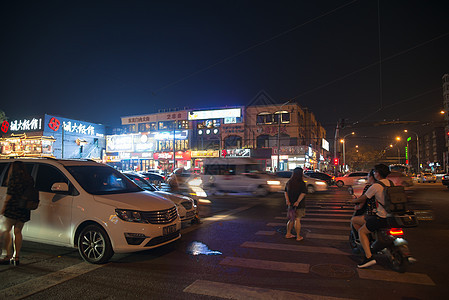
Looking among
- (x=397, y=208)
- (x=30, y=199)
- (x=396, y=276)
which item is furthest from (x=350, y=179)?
(x=30, y=199)

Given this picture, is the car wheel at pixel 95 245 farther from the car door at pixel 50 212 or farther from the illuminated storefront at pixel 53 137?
the illuminated storefront at pixel 53 137

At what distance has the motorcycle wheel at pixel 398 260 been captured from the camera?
4.79m

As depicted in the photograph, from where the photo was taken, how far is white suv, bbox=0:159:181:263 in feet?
17.1

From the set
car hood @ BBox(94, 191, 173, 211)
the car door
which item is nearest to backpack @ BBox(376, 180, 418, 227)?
car hood @ BBox(94, 191, 173, 211)

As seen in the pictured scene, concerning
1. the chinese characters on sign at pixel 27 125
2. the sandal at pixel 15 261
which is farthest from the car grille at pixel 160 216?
the chinese characters on sign at pixel 27 125

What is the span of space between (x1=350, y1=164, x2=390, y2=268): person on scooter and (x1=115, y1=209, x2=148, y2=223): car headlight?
3.95 metres

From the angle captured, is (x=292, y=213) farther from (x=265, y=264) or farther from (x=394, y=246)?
(x=394, y=246)

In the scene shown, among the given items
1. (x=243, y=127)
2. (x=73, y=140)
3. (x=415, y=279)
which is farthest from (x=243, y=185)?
(x=73, y=140)

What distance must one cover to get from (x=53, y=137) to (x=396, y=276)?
5430 centimetres

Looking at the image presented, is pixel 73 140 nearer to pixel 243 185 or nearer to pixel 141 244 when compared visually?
pixel 243 185

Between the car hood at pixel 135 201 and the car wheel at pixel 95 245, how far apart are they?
507 mm

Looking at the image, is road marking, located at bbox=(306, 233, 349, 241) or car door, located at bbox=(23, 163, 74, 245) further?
road marking, located at bbox=(306, 233, 349, 241)

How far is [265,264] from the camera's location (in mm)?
5371

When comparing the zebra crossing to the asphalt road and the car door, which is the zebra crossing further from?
the car door
